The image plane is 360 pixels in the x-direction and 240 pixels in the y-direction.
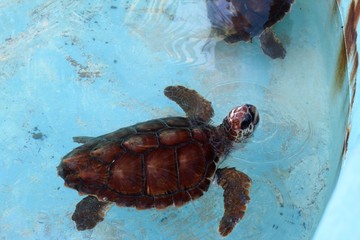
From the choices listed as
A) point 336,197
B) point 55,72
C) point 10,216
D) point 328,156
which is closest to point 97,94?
point 55,72

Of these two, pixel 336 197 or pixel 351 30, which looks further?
pixel 351 30

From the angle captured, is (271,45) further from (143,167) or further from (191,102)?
(143,167)

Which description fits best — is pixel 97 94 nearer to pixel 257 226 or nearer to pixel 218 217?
pixel 218 217

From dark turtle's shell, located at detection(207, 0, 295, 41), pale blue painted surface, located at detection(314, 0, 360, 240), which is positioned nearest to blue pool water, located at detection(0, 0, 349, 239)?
dark turtle's shell, located at detection(207, 0, 295, 41)

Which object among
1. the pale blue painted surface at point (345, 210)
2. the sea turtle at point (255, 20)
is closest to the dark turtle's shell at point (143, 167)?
the pale blue painted surface at point (345, 210)

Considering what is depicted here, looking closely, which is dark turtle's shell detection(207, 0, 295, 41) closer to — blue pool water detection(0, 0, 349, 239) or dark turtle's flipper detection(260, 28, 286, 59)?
dark turtle's flipper detection(260, 28, 286, 59)

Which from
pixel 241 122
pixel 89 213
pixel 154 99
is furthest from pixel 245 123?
pixel 89 213

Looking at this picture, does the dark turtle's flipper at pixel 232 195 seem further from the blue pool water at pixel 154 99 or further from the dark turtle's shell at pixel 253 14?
the dark turtle's shell at pixel 253 14
